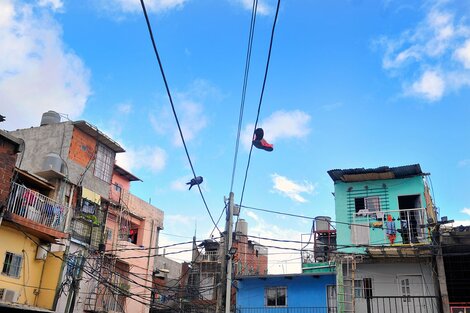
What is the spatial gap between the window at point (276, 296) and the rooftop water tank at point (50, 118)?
1636 centimetres

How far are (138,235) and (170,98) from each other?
25026mm

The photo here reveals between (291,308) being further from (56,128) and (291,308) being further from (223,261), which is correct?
(56,128)

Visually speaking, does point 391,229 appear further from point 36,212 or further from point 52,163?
point 52,163

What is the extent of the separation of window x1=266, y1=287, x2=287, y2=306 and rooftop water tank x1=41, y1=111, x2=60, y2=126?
16.4 metres

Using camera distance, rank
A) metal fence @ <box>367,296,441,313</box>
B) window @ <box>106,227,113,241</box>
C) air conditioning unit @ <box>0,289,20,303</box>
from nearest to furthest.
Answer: air conditioning unit @ <box>0,289,20,303</box> → metal fence @ <box>367,296,441,313</box> → window @ <box>106,227,113,241</box>

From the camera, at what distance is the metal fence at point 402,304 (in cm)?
1802

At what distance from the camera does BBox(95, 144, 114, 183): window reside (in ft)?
91.9

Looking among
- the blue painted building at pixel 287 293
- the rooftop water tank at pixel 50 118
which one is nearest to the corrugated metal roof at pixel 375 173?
the blue painted building at pixel 287 293

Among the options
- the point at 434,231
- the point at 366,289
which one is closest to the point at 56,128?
the point at 366,289

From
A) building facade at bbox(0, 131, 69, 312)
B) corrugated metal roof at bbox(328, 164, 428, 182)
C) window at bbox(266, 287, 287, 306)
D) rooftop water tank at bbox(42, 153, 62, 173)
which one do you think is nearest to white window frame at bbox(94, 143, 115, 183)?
rooftop water tank at bbox(42, 153, 62, 173)

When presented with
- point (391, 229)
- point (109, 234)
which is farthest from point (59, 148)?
point (391, 229)

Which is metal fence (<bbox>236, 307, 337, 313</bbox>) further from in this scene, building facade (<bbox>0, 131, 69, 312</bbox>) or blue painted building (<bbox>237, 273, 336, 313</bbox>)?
building facade (<bbox>0, 131, 69, 312</bbox>)

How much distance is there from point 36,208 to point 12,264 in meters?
2.41

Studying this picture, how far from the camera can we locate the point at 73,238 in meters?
23.8
